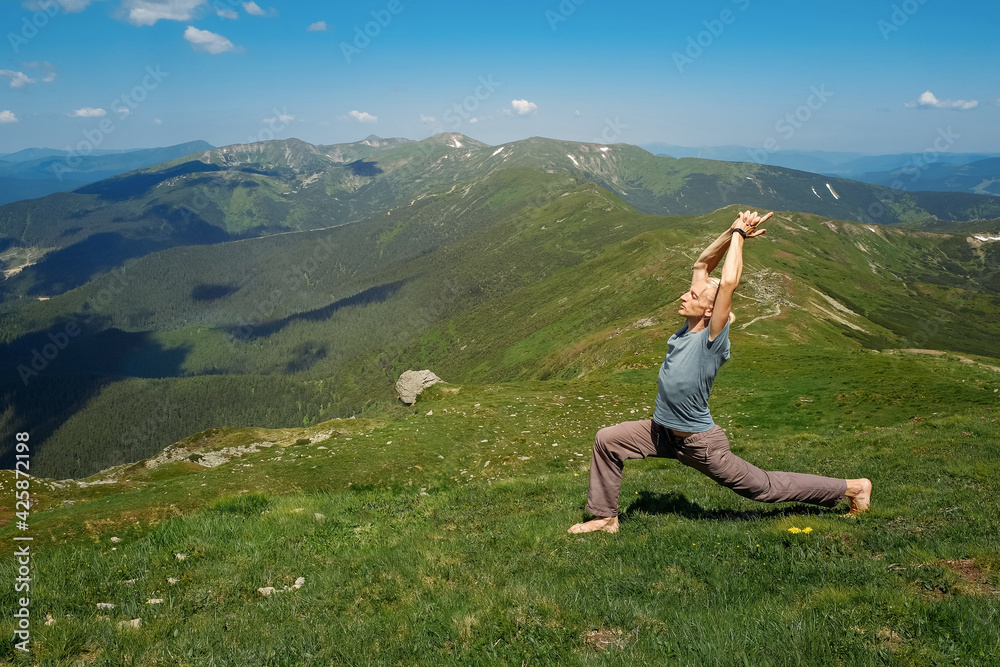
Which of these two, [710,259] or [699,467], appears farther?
[710,259]

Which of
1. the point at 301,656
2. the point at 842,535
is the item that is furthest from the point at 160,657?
the point at 842,535

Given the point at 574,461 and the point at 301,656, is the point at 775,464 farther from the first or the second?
the point at 301,656

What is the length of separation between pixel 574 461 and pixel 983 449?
14285mm

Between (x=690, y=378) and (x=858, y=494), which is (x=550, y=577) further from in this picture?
(x=858, y=494)

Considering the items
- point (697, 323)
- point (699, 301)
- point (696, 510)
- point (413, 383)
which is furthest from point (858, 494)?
point (413, 383)

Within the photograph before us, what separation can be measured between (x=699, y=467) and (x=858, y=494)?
3.39 m

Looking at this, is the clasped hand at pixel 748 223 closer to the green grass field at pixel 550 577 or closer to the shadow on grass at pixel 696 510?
the green grass field at pixel 550 577

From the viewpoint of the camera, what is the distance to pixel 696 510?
35.2ft

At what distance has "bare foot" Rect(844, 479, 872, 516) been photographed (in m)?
9.23

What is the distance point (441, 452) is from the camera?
87.7ft

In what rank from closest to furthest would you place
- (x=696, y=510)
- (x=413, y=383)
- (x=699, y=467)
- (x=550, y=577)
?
(x=550, y=577) → (x=699, y=467) → (x=696, y=510) → (x=413, y=383)

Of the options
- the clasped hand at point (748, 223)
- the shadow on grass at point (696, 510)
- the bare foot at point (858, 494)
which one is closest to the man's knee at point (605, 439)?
the shadow on grass at point (696, 510)

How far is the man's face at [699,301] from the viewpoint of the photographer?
819 centimetres

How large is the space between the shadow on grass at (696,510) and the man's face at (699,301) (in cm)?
452
